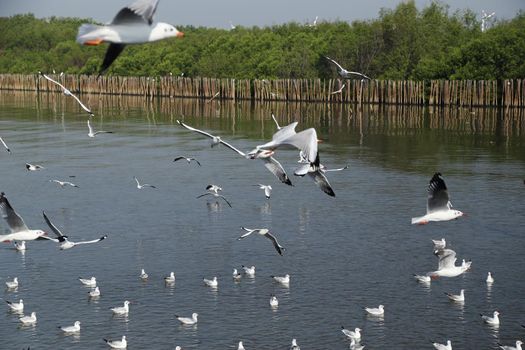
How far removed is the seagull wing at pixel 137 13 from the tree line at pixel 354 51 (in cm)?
8100

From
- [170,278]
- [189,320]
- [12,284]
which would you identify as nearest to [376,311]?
[189,320]

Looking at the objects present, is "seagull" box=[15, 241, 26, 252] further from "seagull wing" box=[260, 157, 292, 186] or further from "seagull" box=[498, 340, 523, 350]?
"seagull" box=[498, 340, 523, 350]

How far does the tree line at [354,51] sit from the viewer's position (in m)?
89.3

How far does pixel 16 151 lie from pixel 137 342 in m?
37.1

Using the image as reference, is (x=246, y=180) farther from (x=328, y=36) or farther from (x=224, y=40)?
(x=224, y=40)

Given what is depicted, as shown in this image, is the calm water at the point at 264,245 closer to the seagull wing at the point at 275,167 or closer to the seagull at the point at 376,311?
the seagull at the point at 376,311

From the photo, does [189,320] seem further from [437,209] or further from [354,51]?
[354,51]

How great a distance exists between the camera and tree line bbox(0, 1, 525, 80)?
89.3 metres

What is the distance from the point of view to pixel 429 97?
306 feet

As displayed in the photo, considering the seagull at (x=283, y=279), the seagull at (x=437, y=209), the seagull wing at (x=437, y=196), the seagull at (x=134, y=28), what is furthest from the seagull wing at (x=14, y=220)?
the seagull at (x=134, y=28)

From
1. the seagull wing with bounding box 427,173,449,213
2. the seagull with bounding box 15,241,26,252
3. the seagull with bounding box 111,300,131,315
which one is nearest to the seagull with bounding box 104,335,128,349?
the seagull with bounding box 111,300,131,315

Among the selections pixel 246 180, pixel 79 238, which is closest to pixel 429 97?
pixel 246 180

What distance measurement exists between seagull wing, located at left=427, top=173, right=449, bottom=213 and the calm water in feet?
11.3

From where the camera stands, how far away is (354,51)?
99.6 metres
